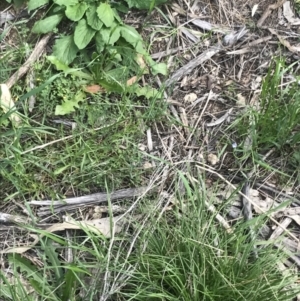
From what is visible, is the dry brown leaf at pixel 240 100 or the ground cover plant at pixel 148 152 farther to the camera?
the dry brown leaf at pixel 240 100

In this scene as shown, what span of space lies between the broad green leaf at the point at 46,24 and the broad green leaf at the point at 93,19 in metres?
0.16

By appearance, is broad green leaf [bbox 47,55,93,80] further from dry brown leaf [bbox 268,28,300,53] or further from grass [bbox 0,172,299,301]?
dry brown leaf [bbox 268,28,300,53]

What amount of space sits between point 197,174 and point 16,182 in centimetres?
75

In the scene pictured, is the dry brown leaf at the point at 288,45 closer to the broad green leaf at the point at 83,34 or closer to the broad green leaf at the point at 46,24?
the broad green leaf at the point at 83,34

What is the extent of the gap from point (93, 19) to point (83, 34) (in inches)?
3.2

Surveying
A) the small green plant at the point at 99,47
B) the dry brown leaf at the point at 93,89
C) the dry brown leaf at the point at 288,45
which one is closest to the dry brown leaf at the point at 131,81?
the small green plant at the point at 99,47

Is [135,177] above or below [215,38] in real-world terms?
below

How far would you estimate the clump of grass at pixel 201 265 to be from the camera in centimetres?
189

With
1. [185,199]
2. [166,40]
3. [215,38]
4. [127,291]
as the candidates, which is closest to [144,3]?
[166,40]

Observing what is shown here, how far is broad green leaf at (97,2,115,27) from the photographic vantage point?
7.99ft

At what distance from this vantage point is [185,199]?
220 cm

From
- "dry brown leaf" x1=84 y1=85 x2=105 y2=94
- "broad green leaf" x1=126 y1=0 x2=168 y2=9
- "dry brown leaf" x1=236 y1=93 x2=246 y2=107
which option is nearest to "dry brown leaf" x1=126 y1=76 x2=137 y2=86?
"dry brown leaf" x1=84 y1=85 x2=105 y2=94

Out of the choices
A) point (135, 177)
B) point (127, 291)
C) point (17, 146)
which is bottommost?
point (127, 291)

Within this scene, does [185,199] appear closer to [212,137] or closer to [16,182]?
[212,137]
